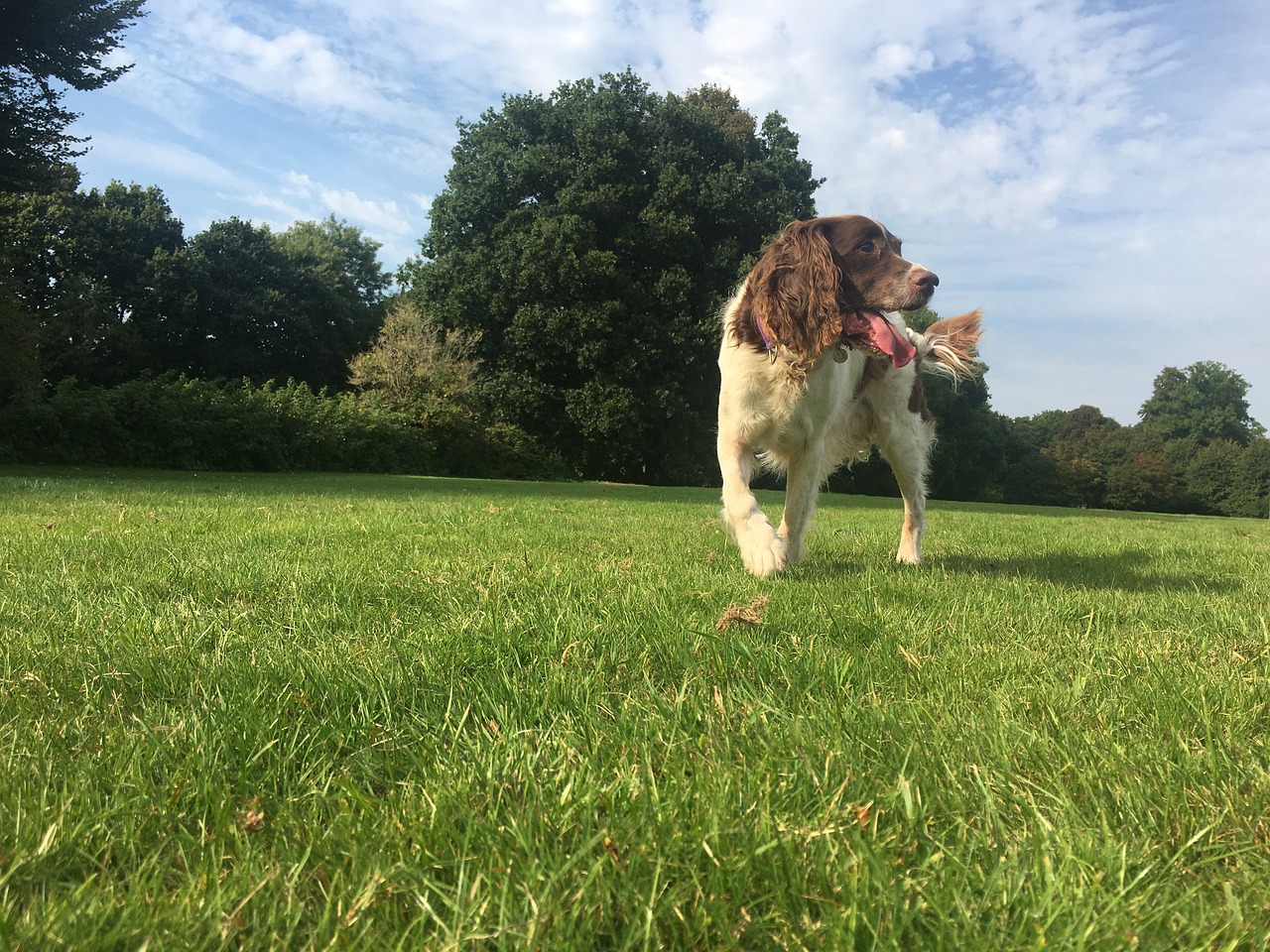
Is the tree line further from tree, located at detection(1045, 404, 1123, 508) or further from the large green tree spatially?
tree, located at detection(1045, 404, 1123, 508)

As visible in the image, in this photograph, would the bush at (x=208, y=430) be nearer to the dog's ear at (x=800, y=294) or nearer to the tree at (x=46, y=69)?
the tree at (x=46, y=69)

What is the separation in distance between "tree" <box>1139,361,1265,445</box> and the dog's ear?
7357 centimetres

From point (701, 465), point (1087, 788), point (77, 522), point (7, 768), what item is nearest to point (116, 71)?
point (77, 522)

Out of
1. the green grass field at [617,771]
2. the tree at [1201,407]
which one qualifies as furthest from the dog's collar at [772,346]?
the tree at [1201,407]

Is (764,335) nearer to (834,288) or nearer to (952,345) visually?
(834,288)

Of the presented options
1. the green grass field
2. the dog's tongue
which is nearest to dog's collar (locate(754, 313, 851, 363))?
the dog's tongue

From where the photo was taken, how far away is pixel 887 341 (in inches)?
179

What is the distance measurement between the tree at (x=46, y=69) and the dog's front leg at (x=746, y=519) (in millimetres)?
17679

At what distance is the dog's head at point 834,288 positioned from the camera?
443 centimetres

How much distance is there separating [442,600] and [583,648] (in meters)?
0.90

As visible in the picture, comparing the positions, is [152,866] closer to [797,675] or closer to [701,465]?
[797,675]

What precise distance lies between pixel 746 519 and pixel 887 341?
4.61 feet

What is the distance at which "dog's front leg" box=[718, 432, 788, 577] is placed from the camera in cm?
391

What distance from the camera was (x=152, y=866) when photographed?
1.12 metres
